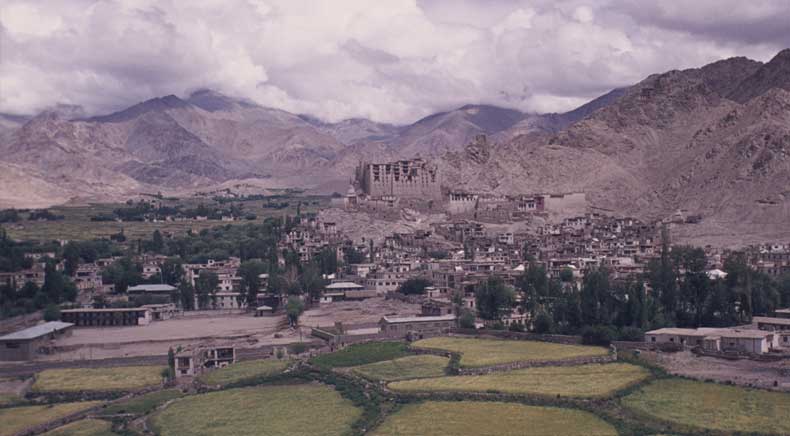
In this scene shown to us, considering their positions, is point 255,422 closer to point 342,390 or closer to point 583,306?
point 342,390

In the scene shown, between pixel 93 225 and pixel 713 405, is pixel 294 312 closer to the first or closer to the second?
pixel 713 405

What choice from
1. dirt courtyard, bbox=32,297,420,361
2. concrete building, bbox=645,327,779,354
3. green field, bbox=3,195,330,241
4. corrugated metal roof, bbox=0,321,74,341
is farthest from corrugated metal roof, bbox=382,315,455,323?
green field, bbox=3,195,330,241

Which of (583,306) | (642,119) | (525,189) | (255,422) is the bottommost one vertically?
(255,422)

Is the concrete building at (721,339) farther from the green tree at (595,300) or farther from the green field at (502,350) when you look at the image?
the green tree at (595,300)

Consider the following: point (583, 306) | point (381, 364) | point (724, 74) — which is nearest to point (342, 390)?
point (381, 364)

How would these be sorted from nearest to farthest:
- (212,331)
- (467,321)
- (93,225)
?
(467,321) → (212,331) → (93,225)

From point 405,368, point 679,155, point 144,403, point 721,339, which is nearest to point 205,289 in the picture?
point 405,368

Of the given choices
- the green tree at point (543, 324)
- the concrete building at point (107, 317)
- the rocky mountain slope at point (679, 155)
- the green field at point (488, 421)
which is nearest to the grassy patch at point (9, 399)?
the green field at point (488, 421)
